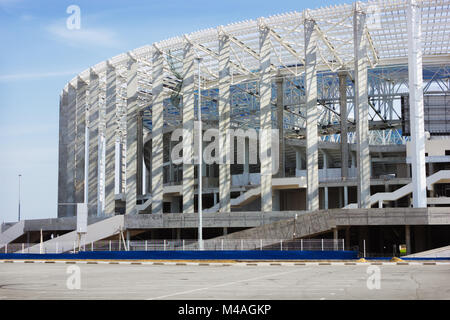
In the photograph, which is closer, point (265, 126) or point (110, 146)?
point (265, 126)

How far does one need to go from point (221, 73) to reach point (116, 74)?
754 inches

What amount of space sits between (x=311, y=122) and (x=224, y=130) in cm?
1109

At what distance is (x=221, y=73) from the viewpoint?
6544cm

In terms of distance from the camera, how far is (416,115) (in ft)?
169

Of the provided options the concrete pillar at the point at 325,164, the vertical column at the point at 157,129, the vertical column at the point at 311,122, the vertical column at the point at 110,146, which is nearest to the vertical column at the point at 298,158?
the concrete pillar at the point at 325,164

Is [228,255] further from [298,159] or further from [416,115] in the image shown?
[298,159]

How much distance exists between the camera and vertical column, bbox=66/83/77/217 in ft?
294

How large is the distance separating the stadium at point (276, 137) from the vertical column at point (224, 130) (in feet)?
0.52

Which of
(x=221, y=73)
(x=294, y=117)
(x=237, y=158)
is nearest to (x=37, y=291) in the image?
(x=221, y=73)

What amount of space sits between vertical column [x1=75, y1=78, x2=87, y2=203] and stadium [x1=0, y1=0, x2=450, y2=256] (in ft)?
0.71

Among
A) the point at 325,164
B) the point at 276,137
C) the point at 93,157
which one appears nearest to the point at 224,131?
the point at 276,137

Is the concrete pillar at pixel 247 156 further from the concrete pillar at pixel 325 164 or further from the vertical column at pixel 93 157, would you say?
the vertical column at pixel 93 157

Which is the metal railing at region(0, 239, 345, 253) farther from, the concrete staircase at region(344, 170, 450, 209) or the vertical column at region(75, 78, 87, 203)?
the vertical column at region(75, 78, 87, 203)

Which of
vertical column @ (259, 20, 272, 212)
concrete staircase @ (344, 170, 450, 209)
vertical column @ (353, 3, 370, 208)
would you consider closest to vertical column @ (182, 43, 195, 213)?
vertical column @ (259, 20, 272, 212)
